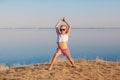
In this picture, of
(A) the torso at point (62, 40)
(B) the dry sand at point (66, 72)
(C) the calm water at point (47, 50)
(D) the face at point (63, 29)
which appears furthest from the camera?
(C) the calm water at point (47, 50)

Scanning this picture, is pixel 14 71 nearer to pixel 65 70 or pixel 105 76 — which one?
pixel 65 70

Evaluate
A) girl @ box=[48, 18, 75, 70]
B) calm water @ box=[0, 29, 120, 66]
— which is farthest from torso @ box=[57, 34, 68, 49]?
calm water @ box=[0, 29, 120, 66]

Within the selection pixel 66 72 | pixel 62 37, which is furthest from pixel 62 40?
pixel 66 72

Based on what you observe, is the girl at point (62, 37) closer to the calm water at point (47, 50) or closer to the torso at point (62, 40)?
the torso at point (62, 40)

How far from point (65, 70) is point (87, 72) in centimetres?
80

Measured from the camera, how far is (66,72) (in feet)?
51.3

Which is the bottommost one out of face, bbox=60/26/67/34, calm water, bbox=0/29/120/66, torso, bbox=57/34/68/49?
torso, bbox=57/34/68/49

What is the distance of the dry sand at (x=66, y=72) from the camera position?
1518 centimetres

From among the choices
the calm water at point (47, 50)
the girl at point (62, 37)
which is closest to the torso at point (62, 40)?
the girl at point (62, 37)

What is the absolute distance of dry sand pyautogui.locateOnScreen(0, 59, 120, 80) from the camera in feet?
49.8

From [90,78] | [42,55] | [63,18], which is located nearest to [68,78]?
[90,78]

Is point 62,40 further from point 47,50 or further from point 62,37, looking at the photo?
point 47,50

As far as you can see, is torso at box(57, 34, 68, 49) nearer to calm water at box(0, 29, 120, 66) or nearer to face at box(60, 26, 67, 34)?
face at box(60, 26, 67, 34)

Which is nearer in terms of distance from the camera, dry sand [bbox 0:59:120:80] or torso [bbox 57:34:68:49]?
dry sand [bbox 0:59:120:80]
